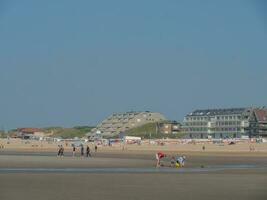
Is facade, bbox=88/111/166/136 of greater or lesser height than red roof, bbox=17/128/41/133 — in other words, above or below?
above

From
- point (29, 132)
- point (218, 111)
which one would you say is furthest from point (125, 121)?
point (218, 111)

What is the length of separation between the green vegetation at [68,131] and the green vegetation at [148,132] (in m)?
16.1

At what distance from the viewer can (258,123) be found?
119625mm

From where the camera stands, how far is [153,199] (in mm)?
14523

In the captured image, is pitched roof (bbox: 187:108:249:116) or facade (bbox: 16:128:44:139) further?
facade (bbox: 16:128:44:139)

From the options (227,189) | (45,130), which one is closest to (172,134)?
(45,130)

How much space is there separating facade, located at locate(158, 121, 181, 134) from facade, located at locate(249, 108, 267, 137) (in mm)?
27929

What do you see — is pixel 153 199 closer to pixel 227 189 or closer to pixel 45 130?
pixel 227 189

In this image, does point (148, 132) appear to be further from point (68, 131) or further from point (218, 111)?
point (68, 131)

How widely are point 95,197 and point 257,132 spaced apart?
110630mm

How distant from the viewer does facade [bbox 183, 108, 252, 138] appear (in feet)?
412

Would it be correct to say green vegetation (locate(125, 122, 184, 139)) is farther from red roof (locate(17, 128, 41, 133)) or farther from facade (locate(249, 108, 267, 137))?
red roof (locate(17, 128, 41, 133))

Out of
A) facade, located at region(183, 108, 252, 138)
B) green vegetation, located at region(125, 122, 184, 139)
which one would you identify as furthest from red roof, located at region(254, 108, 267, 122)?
green vegetation, located at region(125, 122, 184, 139)

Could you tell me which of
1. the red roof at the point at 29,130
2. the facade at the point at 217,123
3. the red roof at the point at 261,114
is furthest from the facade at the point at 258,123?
the red roof at the point at 29,130
